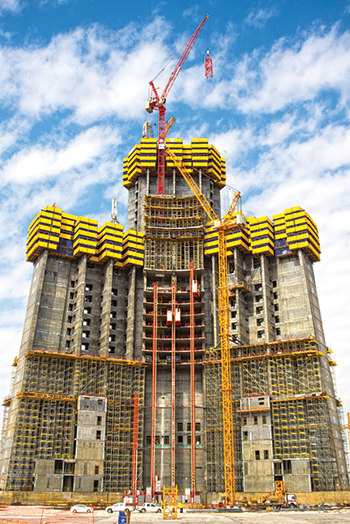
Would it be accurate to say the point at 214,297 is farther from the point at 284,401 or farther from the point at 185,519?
the point at 185,519

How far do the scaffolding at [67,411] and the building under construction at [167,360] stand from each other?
266 mm

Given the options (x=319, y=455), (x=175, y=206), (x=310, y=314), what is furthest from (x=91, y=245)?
(x=319, y=455)

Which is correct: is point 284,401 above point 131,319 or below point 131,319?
below

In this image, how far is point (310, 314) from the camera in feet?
406

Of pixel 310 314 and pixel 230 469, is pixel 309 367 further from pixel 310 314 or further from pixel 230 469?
pixel 230 469

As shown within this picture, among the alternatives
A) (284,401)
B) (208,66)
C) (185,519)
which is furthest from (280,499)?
(208,66)

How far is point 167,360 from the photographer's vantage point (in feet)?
437

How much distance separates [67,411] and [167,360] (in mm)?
28543

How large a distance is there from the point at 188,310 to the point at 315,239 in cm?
3817

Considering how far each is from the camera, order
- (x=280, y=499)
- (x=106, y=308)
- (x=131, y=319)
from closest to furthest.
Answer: (x=280, y=499) → (x=131, y=319) → (x=106, y=308)

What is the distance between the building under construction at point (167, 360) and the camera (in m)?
112

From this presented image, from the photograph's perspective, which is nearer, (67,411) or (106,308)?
(67,411)

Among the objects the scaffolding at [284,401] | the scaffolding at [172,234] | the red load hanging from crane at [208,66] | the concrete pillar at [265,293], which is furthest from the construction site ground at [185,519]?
the red load hanging from crane at [208,66]

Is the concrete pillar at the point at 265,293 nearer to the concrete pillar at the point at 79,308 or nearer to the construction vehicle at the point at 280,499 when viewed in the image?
the construction vehicle at the point at 280,499
